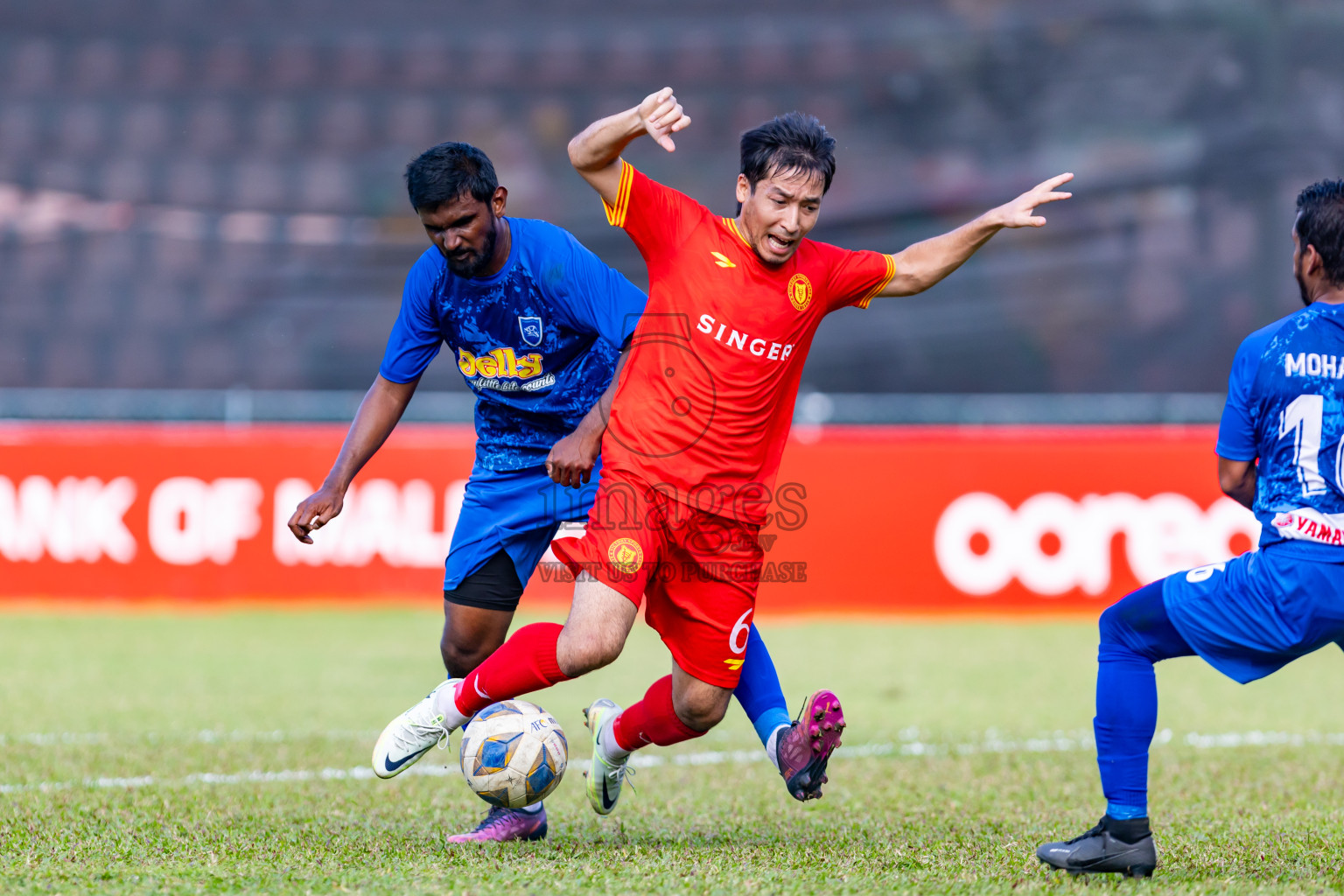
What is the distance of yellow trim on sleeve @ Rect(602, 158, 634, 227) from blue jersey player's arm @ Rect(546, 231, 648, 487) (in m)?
0.30

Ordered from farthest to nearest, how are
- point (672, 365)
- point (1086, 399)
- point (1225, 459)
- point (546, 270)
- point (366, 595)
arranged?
point (1086, 399)
point (366, 595)
point (546, 270)
point (672, 365)
point (1225, 459)

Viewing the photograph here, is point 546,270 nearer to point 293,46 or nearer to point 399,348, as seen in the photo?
point 399,348

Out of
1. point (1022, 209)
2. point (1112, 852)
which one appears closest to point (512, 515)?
point (1022, 209)

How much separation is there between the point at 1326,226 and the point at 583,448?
2256 mm

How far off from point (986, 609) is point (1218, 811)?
603 centimetres

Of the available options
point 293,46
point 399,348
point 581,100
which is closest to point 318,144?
point 293,46

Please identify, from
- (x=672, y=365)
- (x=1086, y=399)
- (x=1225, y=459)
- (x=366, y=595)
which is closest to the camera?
(x=1225, y=459)

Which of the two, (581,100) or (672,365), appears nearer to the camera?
(672,365)

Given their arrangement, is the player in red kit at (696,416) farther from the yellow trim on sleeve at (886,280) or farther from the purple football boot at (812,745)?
the purple football boot at (812,745)

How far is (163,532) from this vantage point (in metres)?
10.9

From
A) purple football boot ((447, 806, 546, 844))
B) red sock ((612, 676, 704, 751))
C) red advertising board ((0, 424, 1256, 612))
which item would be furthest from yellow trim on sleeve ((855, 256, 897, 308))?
red advertising board ((0, 424, 1256, 612))

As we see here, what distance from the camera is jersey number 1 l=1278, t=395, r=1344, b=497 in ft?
12.1

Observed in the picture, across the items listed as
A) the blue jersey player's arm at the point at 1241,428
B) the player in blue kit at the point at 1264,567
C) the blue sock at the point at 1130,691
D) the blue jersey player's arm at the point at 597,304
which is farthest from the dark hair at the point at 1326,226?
the blue jersey player's arm at the point at 597,304

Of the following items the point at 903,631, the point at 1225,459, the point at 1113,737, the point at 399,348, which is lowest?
the point at 903,631
